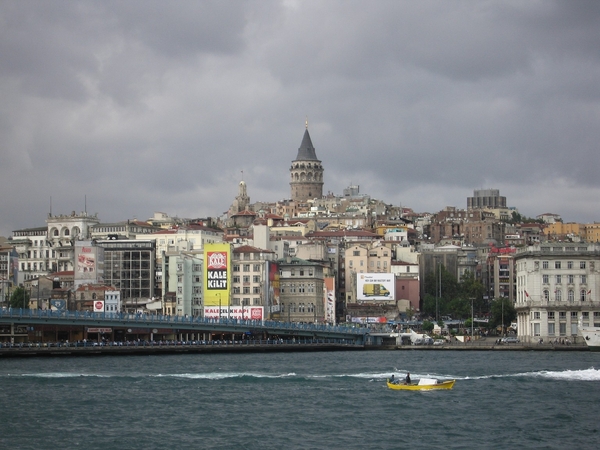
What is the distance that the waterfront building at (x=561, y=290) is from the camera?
124125mm

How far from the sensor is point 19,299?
152 meters

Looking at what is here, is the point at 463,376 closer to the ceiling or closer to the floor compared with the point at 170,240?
closer to the floor

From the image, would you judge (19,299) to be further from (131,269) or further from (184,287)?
(184,287)

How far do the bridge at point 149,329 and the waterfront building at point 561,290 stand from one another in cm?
1673

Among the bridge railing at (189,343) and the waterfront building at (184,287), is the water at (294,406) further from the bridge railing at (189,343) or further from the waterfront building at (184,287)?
the waterfront building at (184,287)

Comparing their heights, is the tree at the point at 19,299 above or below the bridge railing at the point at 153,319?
above

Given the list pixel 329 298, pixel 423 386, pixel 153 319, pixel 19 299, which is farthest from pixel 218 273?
pixel 423 386

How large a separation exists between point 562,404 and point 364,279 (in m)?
87.3

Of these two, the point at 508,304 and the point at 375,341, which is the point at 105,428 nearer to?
the point at 375,341

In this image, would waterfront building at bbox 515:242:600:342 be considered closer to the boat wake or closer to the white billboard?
the white billboard

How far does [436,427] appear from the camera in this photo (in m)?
64.7

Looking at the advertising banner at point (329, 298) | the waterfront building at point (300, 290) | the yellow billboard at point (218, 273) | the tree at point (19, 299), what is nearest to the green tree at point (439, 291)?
the advertising banner at point (329, 298)

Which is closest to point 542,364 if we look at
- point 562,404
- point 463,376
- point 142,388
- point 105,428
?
point 463,376

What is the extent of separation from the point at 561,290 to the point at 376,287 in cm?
3724
